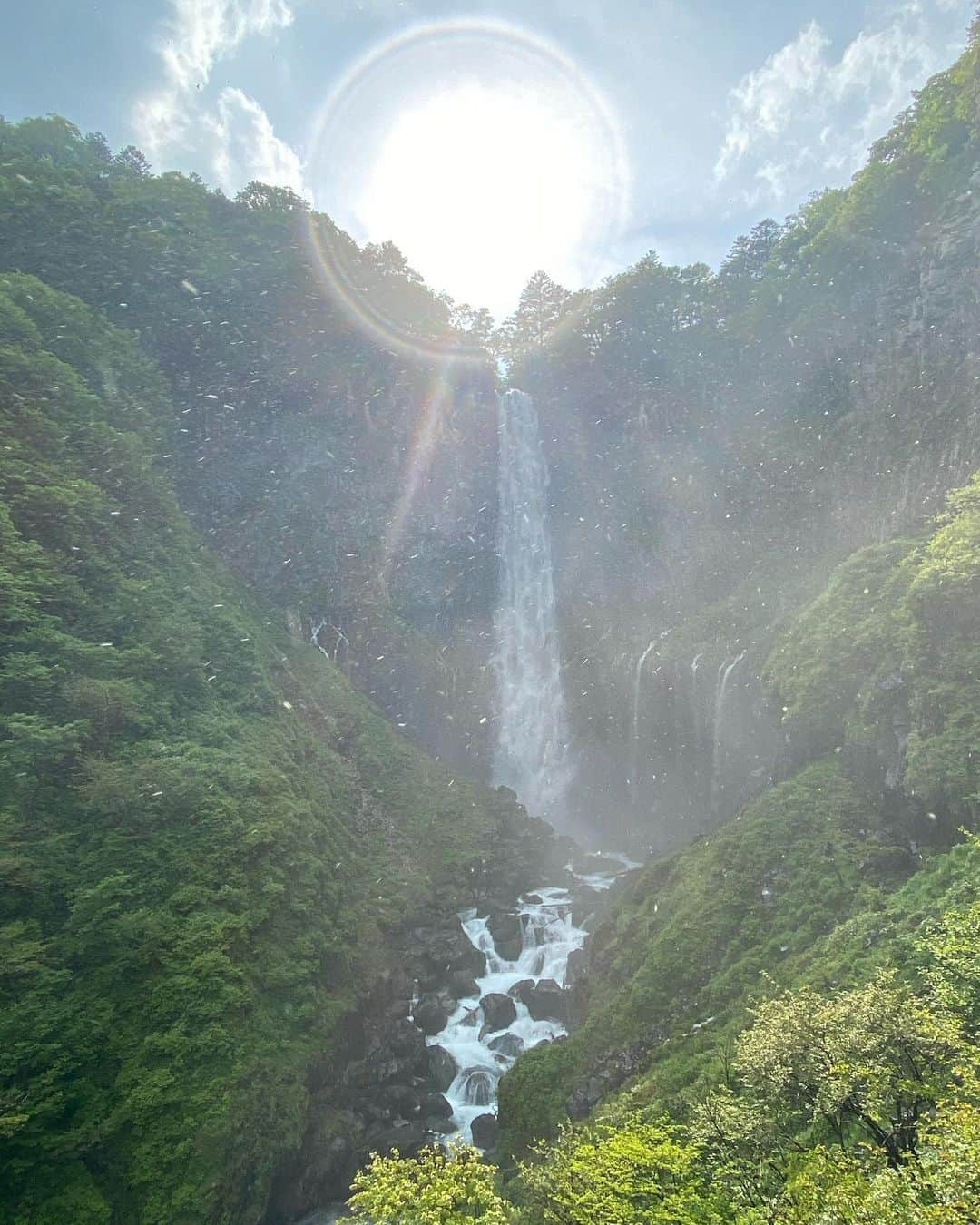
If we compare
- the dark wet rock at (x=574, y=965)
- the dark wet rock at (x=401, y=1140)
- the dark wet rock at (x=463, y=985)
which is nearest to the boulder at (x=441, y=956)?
the dark wet rock at (x=463, y=985)

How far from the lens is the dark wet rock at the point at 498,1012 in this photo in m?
22.2

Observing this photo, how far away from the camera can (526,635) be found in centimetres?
4734

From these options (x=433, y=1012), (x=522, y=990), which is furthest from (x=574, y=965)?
(x=433, y=1012)

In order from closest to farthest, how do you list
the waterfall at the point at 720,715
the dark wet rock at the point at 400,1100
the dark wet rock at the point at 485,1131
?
the dark wet rock at the point at 485,1131 → the dark wet rock at the point at 400,1100 → the waterfall at the point at 720,715

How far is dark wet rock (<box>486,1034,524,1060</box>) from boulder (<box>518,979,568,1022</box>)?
1.22 meters

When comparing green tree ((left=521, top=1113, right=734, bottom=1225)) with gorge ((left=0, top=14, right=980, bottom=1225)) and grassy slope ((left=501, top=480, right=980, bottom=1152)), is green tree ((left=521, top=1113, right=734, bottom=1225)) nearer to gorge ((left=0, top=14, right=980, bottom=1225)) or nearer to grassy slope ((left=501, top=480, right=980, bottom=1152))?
gorge ((left=0, top=14, right=980, bottom=1225))

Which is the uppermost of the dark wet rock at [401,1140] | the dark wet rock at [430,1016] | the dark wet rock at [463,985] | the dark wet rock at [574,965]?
the dark wet rock at [463,985]

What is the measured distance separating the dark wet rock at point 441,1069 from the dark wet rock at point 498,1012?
1.91m

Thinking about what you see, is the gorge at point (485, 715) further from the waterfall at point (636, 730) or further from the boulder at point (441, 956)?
the waterfall at point (636, 730)

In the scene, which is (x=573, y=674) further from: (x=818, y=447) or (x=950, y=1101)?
(x=950, y=1101)

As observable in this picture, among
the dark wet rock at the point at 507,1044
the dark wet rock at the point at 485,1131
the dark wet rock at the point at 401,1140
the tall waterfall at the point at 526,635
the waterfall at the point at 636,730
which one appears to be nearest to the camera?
the dark wet rock at the point at 401,1140

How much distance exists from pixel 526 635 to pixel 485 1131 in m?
32.3

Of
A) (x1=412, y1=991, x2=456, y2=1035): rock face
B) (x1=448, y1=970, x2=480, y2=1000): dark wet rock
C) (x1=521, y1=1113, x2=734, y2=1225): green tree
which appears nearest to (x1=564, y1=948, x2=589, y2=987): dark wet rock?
(x1=448, y1=970, x2=480, y2=1000): dark wet rock

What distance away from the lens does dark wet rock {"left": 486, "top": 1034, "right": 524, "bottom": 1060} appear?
2130 cm
